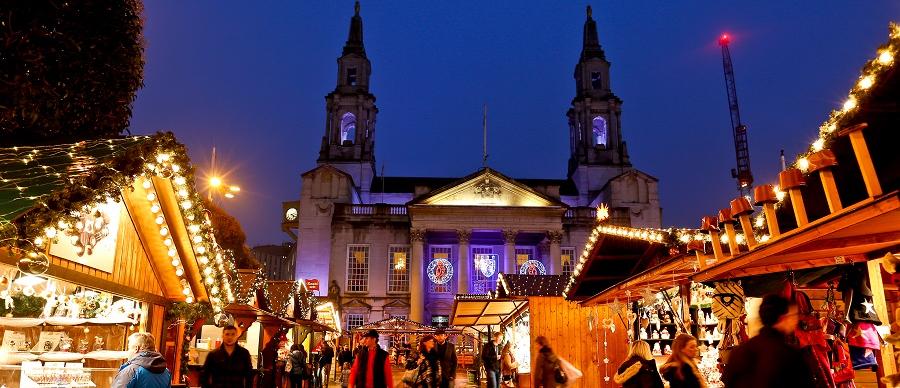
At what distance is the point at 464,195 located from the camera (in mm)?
41281

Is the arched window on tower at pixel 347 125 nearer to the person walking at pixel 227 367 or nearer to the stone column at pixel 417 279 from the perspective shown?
the stone column at pixel 417 279

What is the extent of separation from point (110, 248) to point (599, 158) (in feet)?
146

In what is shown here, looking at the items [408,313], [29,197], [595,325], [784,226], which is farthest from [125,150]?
[408,313]

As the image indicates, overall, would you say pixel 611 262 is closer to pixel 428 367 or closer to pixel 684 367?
pixel 428 367

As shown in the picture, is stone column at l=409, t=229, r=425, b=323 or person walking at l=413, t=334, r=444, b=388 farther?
stone column at l=409, t=229, r=425, b=323

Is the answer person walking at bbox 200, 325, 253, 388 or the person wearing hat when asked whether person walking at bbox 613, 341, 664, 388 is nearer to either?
the person wearing hat

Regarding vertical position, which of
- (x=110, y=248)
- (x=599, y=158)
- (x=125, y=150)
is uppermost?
(x=599, y=158)

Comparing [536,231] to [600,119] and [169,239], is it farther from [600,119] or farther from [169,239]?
[169,239]

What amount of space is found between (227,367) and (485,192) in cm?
3503

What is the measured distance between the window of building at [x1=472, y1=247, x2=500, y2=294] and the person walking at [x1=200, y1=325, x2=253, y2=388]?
34.4 m

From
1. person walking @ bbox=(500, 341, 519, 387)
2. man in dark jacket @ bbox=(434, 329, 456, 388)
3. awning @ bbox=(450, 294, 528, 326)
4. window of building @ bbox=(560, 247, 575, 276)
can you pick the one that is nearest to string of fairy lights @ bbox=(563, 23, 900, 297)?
man in dark jacket @ bbox=(434, 329, 456, 388)

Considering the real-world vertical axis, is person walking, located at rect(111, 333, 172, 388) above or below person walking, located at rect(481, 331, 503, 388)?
above

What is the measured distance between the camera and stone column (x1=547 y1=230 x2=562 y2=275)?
39.9m

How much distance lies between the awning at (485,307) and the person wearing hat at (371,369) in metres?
5.35
